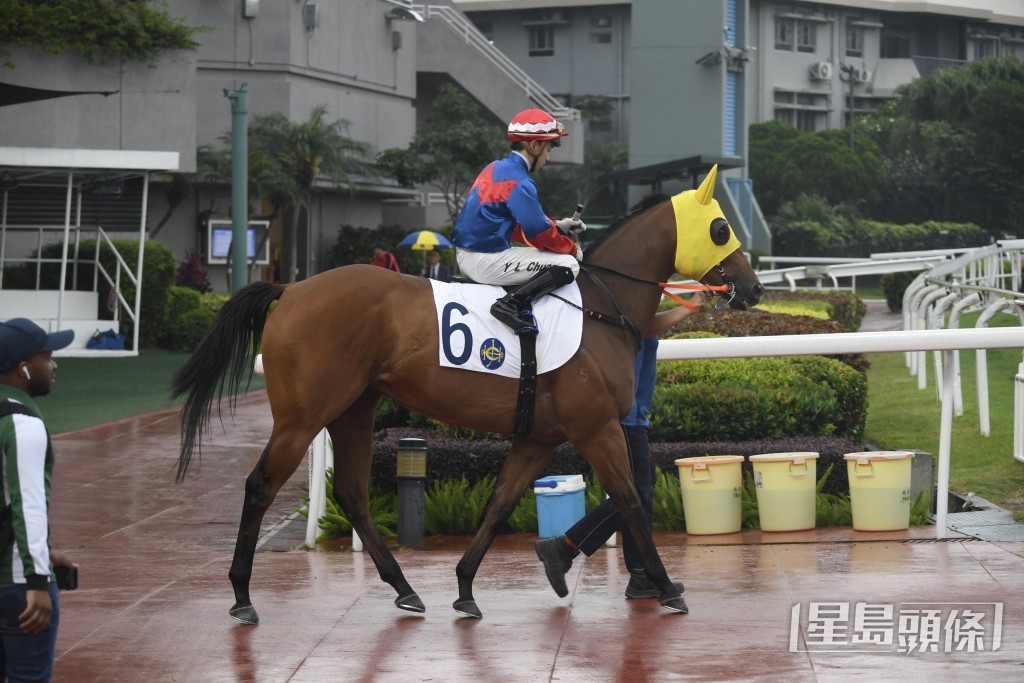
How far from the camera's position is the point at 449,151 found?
39.2m

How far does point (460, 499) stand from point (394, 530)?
1.51ft

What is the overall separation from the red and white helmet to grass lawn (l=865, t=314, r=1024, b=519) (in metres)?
3.87

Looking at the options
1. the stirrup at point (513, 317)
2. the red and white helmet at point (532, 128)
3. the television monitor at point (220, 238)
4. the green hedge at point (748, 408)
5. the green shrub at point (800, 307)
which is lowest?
the green hedge at point (748, 408)

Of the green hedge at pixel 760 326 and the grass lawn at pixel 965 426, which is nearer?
the grass lawn at pixel 965 426

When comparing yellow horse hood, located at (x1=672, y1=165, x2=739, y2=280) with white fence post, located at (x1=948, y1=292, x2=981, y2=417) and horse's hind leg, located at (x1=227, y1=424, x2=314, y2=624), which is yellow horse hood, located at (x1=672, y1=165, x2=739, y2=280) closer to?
horse's hind leg, located at (x1=227, y1=424, x2=314, y2=624)

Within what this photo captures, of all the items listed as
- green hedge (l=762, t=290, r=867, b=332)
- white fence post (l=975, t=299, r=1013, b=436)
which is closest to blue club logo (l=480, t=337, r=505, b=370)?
white fence post (l=975, t=299, r=1013, b=436)

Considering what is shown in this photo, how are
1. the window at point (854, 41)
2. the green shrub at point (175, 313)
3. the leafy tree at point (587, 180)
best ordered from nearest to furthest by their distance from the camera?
the green shrub at point (175, 313) → the leafy tree at point (587, 180) → the window at point (854, 41)

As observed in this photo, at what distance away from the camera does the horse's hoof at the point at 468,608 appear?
627 centimetres

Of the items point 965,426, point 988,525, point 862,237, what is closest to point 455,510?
point 988,525

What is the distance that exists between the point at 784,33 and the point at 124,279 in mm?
50249

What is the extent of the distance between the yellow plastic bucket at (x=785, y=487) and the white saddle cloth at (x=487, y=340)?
2.18 m

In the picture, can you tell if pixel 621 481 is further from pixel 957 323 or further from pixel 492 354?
pixel 957 323

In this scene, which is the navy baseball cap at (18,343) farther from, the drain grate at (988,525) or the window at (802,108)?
the window at (802,108)

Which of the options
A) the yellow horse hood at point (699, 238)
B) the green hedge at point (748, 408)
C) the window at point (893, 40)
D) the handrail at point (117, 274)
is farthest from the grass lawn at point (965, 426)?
the window at point (893, 40)
